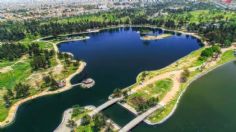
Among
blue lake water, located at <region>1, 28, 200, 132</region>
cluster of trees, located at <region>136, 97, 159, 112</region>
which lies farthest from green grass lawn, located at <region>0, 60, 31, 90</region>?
cluster of trees, located at <region>136, 97, 159, 112</region>

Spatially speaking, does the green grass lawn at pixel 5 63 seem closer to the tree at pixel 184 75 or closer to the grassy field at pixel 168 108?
the grassy field at pixel 168 108

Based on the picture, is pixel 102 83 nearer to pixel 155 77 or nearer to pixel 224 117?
pixel 155 77

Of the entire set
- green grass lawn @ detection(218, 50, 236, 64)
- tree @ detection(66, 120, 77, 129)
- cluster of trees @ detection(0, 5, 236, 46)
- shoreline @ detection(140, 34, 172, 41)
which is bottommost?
tree @ detection(66, 120, 77, 129)

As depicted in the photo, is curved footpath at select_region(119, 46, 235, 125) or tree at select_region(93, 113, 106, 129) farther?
curved footpath at select_region(119, 46, 235, 125)

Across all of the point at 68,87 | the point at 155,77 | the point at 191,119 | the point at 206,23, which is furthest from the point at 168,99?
the point at 206,23

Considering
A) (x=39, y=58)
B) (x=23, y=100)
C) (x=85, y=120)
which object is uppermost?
(x=39, y=58)

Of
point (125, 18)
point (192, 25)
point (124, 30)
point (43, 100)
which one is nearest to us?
point (43, 100)

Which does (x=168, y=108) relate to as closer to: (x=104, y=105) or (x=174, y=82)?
(x=174, y=82)

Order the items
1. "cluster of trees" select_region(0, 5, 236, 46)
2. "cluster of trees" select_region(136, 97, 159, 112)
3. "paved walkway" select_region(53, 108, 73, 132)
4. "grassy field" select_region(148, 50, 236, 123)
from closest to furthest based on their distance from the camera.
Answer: "paved walkway" select_region(53, 108, 73, 132), "grassy field" select_region(148, 50, 236, 123), "cluster of trees" select_region(136, 97, 159, 112), "cluster of trees" select_region(0, 5, 236, 46)

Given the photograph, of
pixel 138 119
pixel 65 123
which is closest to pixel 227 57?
pixel 138 119

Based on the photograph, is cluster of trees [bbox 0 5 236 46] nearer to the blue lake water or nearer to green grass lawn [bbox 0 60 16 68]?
the blue lake water

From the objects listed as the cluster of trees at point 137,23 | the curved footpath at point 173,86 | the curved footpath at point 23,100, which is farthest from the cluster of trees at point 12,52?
the curved footpath at point 173,86
